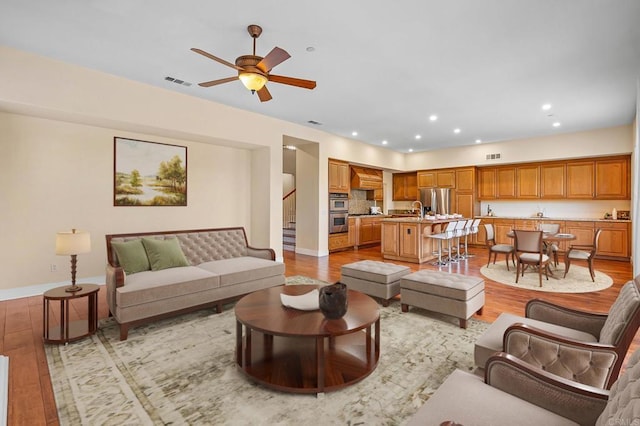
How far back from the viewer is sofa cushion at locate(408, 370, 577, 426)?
120cm

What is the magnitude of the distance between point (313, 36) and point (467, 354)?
350 centimetres

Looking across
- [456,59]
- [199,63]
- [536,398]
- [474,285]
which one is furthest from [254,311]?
[456,59]

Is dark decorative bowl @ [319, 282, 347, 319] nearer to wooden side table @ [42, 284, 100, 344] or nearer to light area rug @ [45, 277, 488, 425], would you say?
light area rug @ [45, 277, 488, 425]

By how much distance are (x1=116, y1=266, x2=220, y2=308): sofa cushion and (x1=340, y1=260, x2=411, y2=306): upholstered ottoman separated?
5.84 feet

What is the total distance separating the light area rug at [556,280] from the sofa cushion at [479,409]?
4076mm

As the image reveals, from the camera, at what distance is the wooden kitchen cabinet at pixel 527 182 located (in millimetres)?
8297

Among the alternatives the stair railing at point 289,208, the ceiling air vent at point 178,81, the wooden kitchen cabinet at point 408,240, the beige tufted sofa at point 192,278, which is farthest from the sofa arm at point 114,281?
the stair railing at point 289,208

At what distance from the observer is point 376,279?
3.92 metres

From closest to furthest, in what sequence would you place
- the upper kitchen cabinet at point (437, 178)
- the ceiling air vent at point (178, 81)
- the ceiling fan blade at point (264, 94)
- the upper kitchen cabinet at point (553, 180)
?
the ceiling fan blade at point (264, 94), the ceiling air vent at point (178, 81), the upper kitchen cabinet at point (553, 180), the upper kitchen cabinet at point (437, 178)

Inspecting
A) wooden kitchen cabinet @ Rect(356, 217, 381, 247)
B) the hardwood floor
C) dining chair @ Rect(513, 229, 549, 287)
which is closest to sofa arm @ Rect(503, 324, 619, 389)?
the hardwood floor

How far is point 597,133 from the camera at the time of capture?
7.11m

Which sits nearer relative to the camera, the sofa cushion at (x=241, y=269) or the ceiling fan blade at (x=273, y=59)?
the ceiling fan blade at (x=273, y=59)

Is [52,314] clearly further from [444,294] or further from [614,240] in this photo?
[614,240]

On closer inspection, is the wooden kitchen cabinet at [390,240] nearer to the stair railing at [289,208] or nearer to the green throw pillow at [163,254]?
the stair railing at [289,208]
